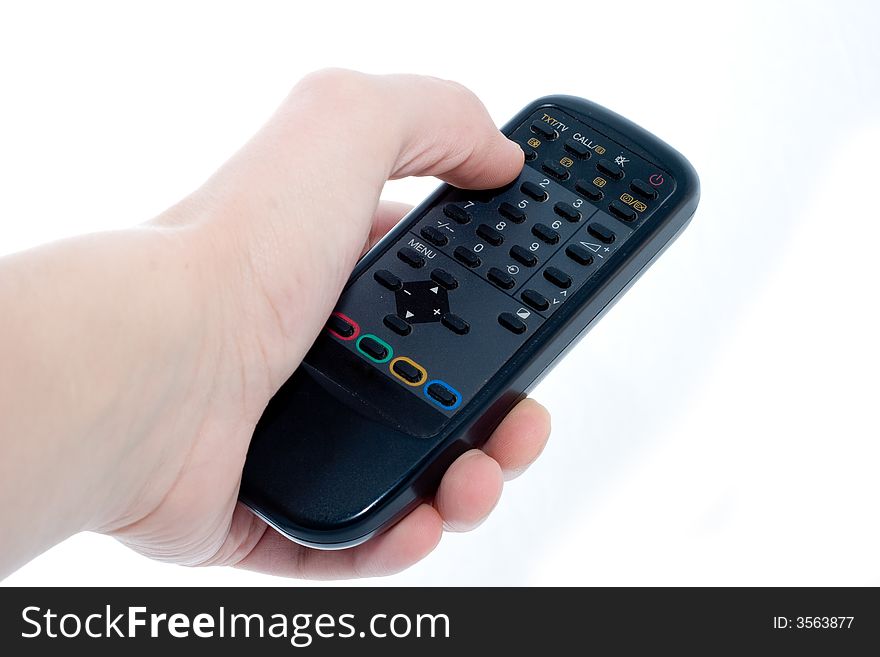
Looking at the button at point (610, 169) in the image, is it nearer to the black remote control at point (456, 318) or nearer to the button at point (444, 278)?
the black remote control at point (456, 318)

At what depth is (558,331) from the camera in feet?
2.28

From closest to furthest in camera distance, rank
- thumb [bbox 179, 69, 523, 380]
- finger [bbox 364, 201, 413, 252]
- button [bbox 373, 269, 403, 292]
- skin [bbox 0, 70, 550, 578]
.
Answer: skin [bbox 0, 70, 550, 578]
thumb [bbox 179, 69, 523, 380]
button [bbox 373, 269, 403, 292]
finger [bbox 364, 201, 413, 252]

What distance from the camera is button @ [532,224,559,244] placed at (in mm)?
737

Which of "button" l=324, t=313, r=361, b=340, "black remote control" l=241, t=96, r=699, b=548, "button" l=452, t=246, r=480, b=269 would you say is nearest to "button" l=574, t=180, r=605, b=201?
"black remote control" l=241, t=96, r=699, b=548

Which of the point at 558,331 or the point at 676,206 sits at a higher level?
the point at 676,206

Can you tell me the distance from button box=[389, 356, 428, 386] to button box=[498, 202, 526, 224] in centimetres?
15

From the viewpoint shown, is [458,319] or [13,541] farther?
[458,319]

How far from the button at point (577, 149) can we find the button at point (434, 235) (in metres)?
0.13

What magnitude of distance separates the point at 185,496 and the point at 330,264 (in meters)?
0.18

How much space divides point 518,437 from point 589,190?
201 millimetres

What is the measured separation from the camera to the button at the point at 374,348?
2.27ft

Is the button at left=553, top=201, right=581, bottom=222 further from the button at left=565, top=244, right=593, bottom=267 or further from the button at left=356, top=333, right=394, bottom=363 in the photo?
the button at left=356, top=333, right=394, bottom=363

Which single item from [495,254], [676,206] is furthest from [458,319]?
[676,206]

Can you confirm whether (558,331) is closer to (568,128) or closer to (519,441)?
(519,441)
